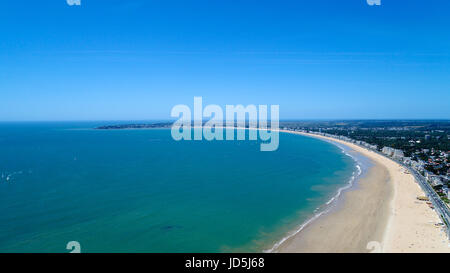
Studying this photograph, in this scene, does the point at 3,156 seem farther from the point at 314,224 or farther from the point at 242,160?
the point at 314,224

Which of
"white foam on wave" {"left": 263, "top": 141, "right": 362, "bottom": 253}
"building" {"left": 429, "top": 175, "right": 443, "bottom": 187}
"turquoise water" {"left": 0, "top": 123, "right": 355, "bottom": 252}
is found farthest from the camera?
"building" {"left": 429, "top": 175, "right": 443, "bottom": 187}

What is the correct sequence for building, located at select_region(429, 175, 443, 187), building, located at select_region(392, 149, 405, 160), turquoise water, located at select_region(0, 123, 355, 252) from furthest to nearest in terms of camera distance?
building, located at select_region(392, 149, 405, 160)
building, located at select_region(429, 175, 443, 187)
turquoise water, located at select_region(0, 123, 355, 252)

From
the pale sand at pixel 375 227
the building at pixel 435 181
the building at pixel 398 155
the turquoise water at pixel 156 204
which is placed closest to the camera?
the pale sand at pixel 375 227

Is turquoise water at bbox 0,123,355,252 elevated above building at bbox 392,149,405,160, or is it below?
below

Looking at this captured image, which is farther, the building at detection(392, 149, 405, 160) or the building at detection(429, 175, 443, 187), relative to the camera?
the building at detection(392, 149, 405, 160)

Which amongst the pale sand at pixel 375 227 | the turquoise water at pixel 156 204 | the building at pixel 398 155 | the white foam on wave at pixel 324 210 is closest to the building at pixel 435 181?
the pale sand at pixel 375 227

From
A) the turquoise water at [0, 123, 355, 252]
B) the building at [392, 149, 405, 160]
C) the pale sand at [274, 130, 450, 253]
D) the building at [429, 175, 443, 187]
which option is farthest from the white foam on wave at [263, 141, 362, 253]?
the building at [392, 149, 405, 160]

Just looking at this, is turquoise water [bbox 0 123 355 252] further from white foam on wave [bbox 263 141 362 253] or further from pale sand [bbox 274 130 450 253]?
pale sand [bbox 274 130 450 253]

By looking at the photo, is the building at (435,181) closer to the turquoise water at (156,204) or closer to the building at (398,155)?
the turquoise water at (156,204)
